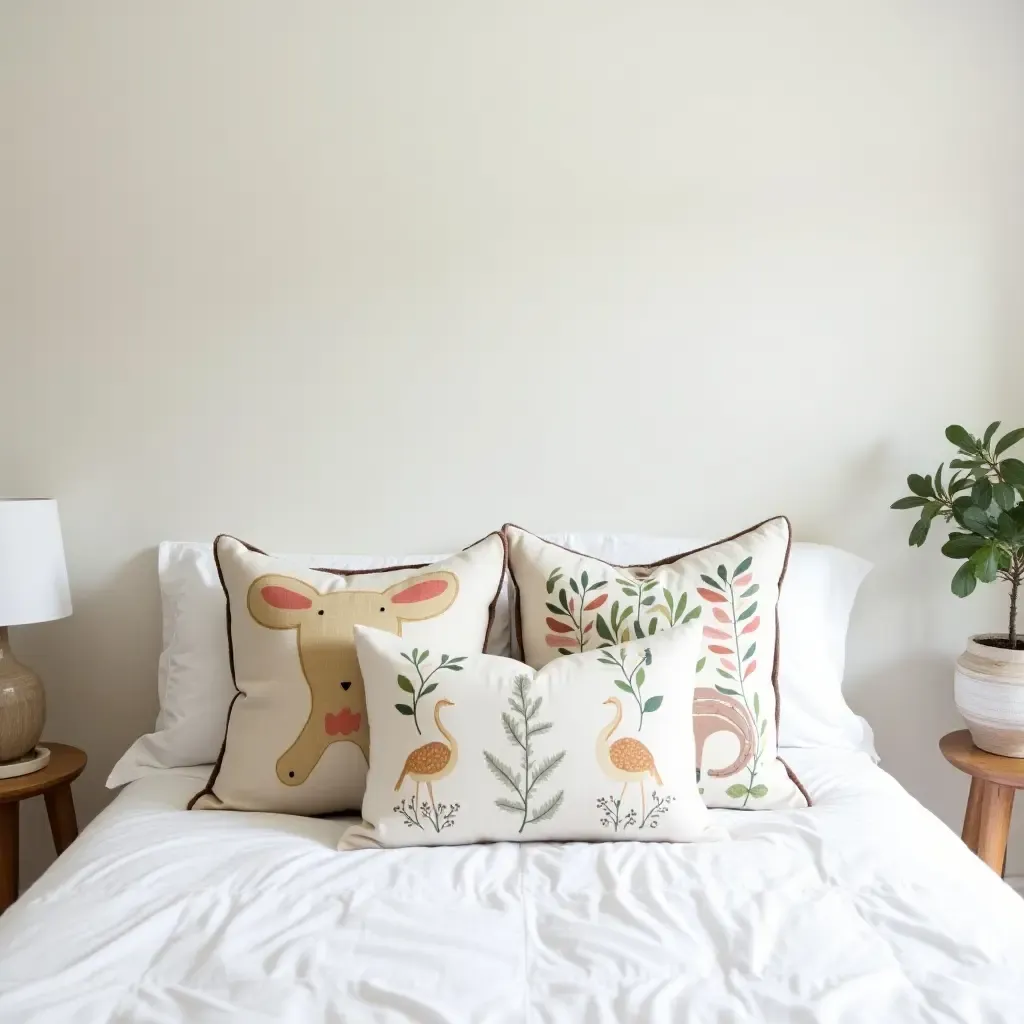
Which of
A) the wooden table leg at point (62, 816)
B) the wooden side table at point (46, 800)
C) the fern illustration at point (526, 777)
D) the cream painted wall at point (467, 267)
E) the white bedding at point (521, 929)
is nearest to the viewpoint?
the white bedding at point (521, 929)

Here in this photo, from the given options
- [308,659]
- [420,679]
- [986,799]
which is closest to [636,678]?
[420,679]

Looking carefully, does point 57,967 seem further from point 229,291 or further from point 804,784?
point 229,291

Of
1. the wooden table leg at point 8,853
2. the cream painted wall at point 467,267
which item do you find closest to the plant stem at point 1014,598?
the cream painted wall at point 467,267

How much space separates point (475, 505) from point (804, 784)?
35.3 inches

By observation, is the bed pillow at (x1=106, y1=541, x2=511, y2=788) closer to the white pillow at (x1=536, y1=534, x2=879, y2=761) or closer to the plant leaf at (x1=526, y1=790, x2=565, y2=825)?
the white pillow at (x1=536, y1=534, x2=879, y2=761)

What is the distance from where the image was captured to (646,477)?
2111mm

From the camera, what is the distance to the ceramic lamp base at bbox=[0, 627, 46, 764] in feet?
6.07

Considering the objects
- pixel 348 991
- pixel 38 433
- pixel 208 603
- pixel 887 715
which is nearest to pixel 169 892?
pixel 348 991

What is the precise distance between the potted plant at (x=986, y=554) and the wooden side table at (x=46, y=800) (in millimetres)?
1826

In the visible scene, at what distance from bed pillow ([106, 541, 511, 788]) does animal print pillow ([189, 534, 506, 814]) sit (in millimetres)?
159

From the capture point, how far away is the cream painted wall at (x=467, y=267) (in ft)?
6.66

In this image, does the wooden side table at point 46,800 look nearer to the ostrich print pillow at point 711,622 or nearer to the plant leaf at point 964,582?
the ostrich print pillow at point 711,622

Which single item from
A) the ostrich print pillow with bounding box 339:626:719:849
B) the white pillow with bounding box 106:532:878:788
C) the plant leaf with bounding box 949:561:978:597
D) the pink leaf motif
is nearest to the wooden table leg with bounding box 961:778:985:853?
the white pillow with bounding box 106:532:878:788

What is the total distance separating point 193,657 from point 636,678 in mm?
955
